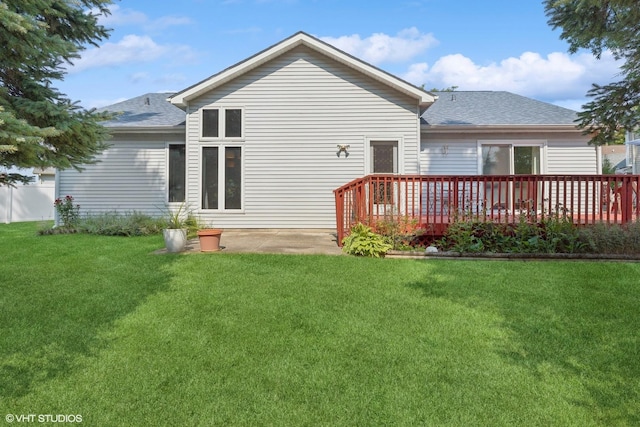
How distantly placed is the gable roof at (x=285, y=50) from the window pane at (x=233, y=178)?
5.51 ft

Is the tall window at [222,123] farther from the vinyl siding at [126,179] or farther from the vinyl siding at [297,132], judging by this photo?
the vinyl siding at [126,179]

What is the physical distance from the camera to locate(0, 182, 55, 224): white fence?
55.1ft

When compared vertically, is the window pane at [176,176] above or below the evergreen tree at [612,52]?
below

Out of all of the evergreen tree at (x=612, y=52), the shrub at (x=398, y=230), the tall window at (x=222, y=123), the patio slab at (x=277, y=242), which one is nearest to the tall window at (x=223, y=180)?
the tall window at (x=222, y=123)

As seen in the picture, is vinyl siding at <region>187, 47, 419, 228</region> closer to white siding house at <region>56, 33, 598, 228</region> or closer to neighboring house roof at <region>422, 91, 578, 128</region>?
white siding house at <region>56, 33, 598, 228</region>

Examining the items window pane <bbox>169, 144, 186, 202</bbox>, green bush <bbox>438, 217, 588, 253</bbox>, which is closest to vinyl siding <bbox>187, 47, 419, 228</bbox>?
window pane <bbox>169, 144, 186, 202</bbox>

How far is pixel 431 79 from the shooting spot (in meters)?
36.6

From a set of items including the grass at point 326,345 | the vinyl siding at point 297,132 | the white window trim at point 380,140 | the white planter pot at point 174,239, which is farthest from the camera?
the vinyl siding at point 297,132

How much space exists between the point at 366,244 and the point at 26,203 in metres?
17.5

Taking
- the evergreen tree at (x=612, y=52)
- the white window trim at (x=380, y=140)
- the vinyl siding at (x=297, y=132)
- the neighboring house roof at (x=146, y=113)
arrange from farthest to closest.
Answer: the neighboring house roof at (x=146, y=113) → the vinyl siding at (x=297, y=132) → the white window trim at (x=380, y=140) → the evergreen tree at (x=612, y=52)

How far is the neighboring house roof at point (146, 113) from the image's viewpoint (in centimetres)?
1127

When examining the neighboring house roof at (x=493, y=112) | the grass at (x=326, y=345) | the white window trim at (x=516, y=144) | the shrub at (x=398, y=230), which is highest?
the neighboring house roof at (x=493, y=112)

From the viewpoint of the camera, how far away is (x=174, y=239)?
23.0 ft

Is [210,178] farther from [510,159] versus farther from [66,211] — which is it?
[510,159]
